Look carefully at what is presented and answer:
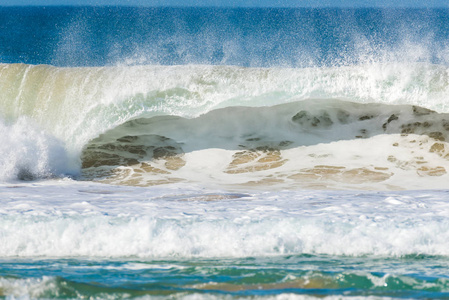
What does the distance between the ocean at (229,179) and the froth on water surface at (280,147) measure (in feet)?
0.08

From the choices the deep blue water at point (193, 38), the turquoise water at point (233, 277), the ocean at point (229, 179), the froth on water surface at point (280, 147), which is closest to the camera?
the turquoise water at point (233, 277)

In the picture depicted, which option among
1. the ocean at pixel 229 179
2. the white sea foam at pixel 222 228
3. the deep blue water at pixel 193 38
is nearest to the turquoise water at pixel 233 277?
the ocean at pixel 229 179

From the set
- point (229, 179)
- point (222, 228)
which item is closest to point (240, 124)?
point (229, 179)

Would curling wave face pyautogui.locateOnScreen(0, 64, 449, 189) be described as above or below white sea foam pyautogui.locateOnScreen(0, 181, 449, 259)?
above

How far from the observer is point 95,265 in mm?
5047

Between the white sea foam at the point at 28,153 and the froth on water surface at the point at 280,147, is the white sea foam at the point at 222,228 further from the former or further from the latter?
the white sea foam at the point at 28,153

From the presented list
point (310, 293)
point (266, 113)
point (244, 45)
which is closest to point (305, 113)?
point (266, 113)

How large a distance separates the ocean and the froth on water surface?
0.02 meters

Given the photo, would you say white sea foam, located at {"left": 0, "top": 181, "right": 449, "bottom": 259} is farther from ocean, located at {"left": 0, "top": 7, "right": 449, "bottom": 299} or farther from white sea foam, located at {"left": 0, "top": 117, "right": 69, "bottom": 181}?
white sea foam, located at {"left": 0, "top": 117, "right": 69, "bottom": 181}

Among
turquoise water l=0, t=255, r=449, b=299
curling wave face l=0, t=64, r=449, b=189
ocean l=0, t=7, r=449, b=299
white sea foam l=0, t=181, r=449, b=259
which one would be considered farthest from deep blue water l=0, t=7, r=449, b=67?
turquoise water l=0, t=255, r=449, b=299

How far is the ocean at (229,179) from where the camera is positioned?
186 inches

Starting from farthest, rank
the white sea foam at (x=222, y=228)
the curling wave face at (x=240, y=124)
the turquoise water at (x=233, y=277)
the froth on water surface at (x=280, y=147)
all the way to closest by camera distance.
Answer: the curling wave face at (x=240, y=124) < the froth on water surface at (x=280, y=147) < the white sea foam at (x=222, y=228) < the turquoise water at (x=233, y=277)

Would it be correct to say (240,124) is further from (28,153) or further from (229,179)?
(28,153)

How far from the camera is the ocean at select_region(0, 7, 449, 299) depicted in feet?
15.5
